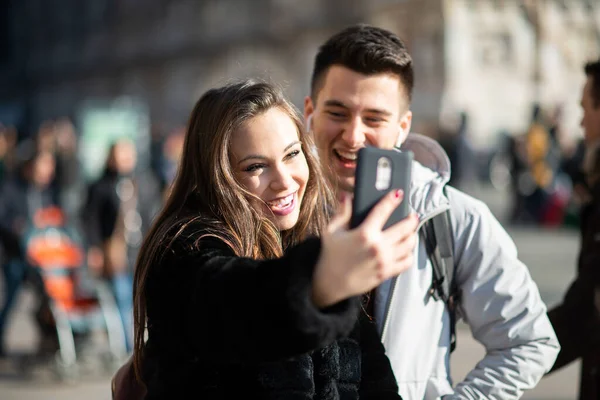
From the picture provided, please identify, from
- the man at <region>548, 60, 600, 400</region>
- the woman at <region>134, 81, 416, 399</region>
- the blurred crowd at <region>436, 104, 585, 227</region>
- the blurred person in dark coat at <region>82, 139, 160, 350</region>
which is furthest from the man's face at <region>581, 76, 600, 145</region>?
the blurred crowd at <region>436, 104, 585, 227</region>

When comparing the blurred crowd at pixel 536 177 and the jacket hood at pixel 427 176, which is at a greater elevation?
the jacket hood at pixel 427 176

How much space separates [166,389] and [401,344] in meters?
0.85

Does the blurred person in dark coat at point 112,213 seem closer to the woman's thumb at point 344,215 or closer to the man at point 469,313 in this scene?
the man at point 469,313

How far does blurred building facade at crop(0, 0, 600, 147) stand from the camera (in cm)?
2794

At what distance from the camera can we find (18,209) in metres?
8.88

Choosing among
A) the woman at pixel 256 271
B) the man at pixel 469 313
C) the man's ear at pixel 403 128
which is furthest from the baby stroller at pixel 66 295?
the woman at pixel 256 271

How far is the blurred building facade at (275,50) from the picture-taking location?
27.9 metres

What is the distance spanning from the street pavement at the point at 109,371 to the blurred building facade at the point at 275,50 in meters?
3.60

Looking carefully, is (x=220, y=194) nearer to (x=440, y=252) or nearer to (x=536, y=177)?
(x=440, y=252)

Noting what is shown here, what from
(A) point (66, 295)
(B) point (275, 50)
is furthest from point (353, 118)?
(B) point (275, 50)

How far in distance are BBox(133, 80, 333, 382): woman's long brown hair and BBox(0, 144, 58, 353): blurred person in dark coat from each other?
6.03 m

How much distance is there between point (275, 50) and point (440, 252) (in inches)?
1450

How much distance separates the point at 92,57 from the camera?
56.8 m

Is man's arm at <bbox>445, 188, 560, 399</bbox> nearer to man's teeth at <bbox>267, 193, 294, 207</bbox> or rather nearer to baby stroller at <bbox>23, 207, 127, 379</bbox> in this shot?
man's teeth at <bbox>267, 193, 294, 207</bbox>
